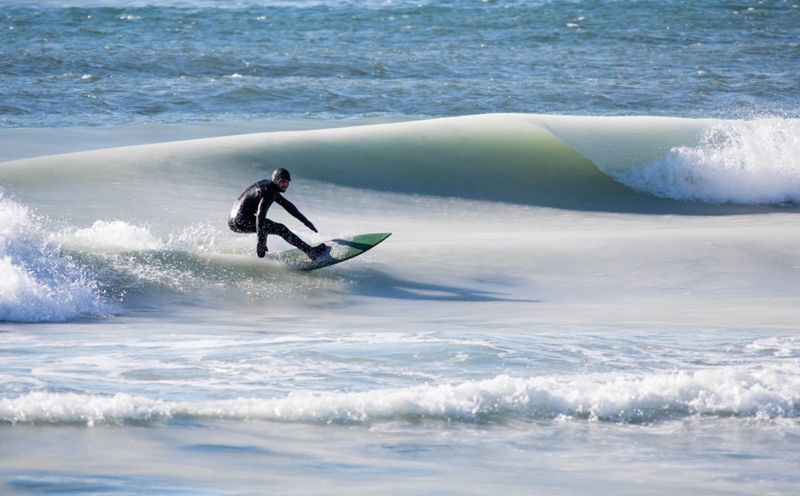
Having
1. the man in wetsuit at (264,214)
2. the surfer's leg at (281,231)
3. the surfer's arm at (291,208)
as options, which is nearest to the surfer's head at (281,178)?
the man in wetsuit at (264,214)

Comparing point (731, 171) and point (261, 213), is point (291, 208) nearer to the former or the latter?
point (261, 213)

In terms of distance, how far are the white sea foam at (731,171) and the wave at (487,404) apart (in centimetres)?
832

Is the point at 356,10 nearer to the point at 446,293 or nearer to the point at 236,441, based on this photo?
the point at 446,293

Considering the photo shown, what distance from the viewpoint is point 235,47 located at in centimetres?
2670

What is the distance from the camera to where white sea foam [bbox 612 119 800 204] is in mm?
13438

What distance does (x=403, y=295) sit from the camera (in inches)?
337

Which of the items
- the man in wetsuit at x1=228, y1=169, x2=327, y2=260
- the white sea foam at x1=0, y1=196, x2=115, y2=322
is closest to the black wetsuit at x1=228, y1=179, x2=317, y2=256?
the man in wetsuit at x1=228, y1=169, x2=327, y2=260

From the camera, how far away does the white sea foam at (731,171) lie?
13.4m

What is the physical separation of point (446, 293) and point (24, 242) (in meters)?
3.34

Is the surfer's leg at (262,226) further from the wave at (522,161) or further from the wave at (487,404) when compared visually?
the wave at (522,161)

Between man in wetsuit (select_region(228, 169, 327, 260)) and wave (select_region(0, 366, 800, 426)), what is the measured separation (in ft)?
10.3

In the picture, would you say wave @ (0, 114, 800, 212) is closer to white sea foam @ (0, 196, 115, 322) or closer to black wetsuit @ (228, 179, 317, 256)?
white sea foam @ (0, 196, 115, 322)

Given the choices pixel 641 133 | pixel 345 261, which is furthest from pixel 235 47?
pixel 345 261

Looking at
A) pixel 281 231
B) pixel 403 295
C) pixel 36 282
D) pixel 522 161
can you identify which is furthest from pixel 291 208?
pixel 522 161
